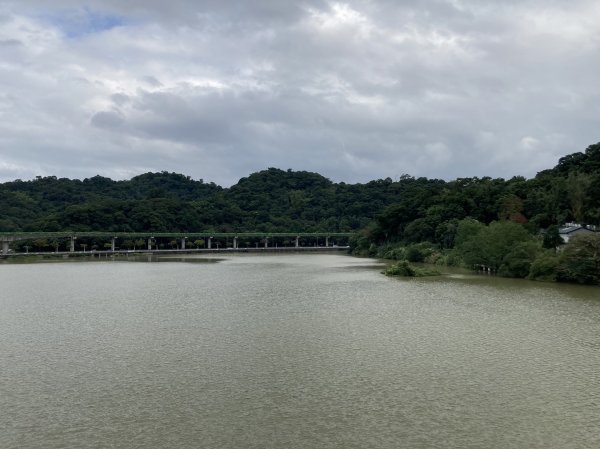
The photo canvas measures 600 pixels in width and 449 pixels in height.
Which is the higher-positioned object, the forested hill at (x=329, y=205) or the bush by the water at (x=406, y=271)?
the forested hill at (x=329, y=205)

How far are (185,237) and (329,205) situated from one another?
62.7 m

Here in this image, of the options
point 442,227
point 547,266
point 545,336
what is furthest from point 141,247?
point 545,336

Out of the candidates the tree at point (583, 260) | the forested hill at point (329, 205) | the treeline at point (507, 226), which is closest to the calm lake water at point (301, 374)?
the tree at point (583, 260)

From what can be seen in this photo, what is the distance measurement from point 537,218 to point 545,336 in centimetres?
4920

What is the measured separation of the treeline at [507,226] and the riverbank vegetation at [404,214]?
0.41 ft

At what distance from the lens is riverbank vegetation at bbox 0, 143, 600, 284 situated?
173 ft

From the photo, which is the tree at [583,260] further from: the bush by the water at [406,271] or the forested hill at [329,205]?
the forested hill at [329,205]

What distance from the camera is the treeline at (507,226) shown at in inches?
1799

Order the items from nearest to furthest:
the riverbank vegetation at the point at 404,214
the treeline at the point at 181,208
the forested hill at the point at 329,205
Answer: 1. the riverbank vegetation at the point at 404,214
2. the forested hill at the point at 329,205
3. the treeline at the point at 181,208

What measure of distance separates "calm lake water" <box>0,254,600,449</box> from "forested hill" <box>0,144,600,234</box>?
43627mm

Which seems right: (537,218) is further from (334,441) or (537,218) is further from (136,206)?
(136,206)

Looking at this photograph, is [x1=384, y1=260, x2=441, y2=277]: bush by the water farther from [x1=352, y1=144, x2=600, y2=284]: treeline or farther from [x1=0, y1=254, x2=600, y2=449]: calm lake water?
[x1=0, y1=254, x2=600, y2=449]: calm lake water

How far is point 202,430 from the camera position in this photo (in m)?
12.5

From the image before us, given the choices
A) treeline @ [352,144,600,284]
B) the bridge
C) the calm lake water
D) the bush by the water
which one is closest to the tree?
treeline @ [352,144,600,284]
